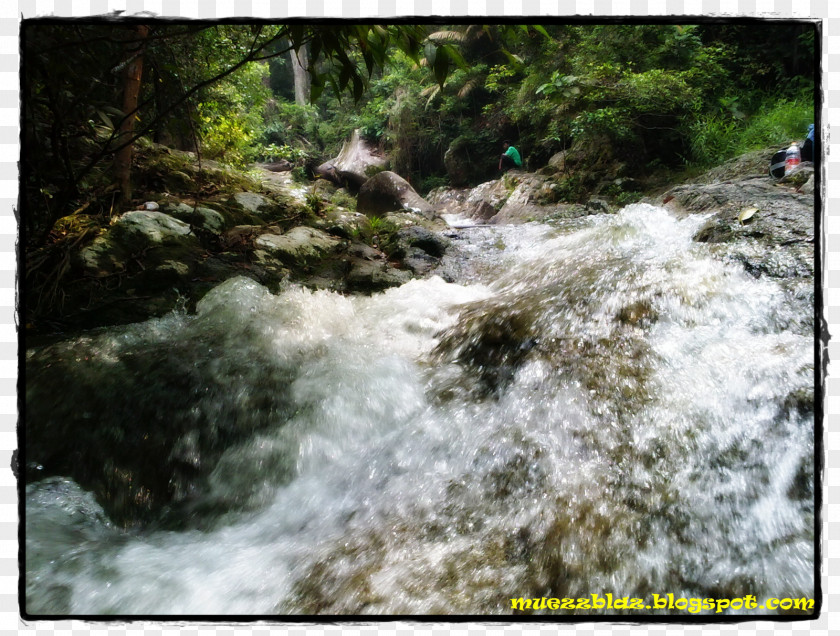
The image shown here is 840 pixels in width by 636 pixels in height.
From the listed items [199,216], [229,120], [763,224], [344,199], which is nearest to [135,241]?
[199,216]

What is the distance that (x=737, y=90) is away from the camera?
3.79 m

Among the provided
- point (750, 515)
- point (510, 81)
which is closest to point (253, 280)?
point (750, 515)

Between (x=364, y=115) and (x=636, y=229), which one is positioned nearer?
(x=636, y=229)

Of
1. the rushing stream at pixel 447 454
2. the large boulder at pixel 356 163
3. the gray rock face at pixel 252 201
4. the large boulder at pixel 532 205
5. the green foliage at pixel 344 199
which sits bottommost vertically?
the rushing stream at pixel 447 454

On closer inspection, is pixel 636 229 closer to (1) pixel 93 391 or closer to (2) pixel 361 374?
(2) pixel 361 374

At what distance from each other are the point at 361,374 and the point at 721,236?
2538 mm

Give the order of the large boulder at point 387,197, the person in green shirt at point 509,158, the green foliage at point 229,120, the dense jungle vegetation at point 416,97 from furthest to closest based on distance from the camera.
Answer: the person in green shirt at point 509,158 < the large boulder at point 387,197 < the green foliage at point 229,120 < the dense jungle vegetation at point 416,97

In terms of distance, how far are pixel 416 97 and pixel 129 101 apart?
705 centimetres

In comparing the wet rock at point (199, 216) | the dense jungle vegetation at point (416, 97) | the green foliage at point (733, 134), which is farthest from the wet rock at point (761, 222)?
the wet rock at point (199, 216)

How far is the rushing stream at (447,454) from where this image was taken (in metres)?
0.97

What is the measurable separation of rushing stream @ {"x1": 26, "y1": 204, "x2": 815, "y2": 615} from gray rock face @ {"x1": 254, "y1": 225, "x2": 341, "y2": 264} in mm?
854

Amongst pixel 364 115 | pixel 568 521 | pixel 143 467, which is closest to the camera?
pixel 568 521

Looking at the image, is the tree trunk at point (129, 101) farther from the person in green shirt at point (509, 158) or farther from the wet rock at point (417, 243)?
the person in green shirt at point (509, 158)

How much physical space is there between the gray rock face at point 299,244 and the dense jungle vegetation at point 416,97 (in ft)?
3.13
